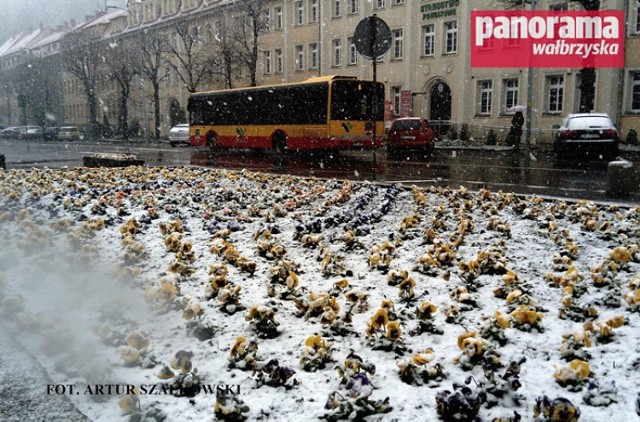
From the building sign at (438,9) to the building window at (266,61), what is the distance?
61.0 ft

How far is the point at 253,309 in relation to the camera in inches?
138

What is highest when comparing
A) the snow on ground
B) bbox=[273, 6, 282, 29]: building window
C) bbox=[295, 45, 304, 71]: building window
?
bbox=[273, 6, 282, 29]: building window

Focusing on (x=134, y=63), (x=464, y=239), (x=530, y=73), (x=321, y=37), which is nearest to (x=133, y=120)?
(x=134, y=63)

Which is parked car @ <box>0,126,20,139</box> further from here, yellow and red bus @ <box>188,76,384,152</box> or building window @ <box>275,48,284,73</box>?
yellow and red bus @ <box>188,76,384,152</box>

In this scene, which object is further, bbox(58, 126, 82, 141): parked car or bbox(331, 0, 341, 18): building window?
bbox(58, 126, 82, 141): parked car

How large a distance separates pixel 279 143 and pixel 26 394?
2394 cm

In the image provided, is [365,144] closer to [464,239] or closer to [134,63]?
[464,239]

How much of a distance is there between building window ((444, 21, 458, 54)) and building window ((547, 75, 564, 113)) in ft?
21.8

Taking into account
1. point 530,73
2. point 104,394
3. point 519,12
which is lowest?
point 104,394

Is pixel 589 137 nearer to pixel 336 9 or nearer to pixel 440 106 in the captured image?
pixel 440 106

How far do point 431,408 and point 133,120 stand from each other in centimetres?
7187

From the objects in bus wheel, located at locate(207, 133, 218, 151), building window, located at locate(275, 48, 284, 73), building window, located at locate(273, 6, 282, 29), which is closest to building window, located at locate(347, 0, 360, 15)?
building window, located at locate(273, 6, 282, 29)

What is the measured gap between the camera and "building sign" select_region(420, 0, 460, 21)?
36.3 meters

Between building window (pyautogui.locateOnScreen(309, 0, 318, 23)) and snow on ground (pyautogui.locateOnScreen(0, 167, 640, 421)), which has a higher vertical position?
building window (pyautogui.locateOnScreen(309, 0, 318, 23))
